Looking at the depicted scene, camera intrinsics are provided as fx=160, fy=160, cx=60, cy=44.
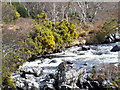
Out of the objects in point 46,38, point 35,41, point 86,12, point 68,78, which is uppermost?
point 86,12

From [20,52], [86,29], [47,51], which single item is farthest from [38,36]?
[86,29]

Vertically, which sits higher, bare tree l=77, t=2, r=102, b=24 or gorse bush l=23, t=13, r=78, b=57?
bare tree l=77, t=2, r=102, b=24

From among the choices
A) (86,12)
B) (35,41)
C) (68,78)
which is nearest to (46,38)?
(35,41)

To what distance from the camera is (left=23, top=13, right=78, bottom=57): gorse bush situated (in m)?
14.1

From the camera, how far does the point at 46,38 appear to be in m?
15.1

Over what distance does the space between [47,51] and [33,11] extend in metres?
13.7

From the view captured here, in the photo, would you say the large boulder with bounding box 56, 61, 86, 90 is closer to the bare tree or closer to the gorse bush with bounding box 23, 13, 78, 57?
the gorse bush with bounding box 23, 13, 78, 57

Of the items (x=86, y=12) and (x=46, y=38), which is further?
(x=86, y=12)

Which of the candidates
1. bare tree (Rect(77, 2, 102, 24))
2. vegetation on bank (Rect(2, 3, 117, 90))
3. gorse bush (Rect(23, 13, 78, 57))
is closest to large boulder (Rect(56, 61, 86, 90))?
vegetation on bank (Rect(2, 3, 117, 90))

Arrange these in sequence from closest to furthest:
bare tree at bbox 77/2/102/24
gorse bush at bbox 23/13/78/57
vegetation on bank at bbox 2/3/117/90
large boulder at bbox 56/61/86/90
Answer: large boulder at bbox 56/61/86/90 → vegetation on bank at bbox 2/3/117/90 → gorse bush at bbox 23/13/78/57 → bare tree at bbox 77/2/102/24

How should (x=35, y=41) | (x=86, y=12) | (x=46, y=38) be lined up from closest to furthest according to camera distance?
(x=35, y=41) → (x=46, y=38) → (x=86, y=12)

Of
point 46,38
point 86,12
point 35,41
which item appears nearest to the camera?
point 35,41

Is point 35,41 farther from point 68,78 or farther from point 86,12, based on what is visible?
point 86,12

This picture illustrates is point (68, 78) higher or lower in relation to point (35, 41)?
lower
